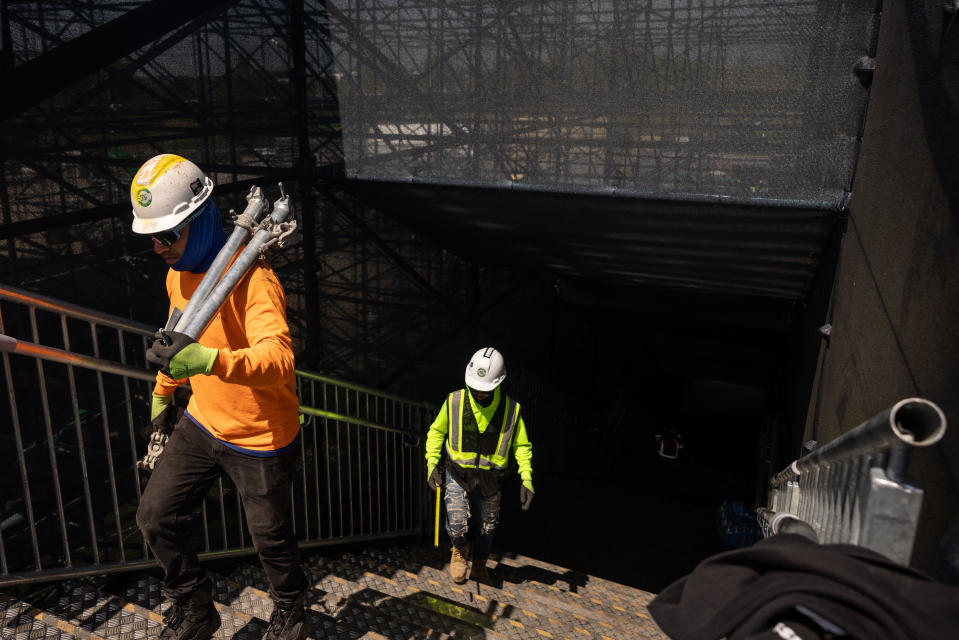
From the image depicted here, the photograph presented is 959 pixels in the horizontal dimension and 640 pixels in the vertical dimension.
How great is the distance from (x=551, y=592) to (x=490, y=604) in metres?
0.81

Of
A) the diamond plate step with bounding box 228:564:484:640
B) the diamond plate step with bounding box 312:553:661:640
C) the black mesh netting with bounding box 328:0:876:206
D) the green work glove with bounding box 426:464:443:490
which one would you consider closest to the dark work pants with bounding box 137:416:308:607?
the diamond plate step with bounding box 228:564:484:640

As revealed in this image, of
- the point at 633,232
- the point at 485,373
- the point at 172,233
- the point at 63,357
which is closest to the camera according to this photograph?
the point at 172,233

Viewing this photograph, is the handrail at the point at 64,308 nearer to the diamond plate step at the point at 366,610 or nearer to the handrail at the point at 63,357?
the handrail at the point at 63,357

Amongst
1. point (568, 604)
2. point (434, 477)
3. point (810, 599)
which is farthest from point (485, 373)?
point (810, 599)

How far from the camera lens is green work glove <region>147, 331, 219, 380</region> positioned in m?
2.20

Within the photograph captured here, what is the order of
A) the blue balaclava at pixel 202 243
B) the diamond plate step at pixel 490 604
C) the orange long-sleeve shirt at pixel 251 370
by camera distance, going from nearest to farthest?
the orange long-sleeve shirt at pixel 251 370, the blue balaclava at pixel 202 243, the diamond plate step at pixel 490 604

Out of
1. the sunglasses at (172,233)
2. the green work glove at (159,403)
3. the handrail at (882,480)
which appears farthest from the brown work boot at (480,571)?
the handrail at (882,480)

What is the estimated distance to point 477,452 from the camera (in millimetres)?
4633

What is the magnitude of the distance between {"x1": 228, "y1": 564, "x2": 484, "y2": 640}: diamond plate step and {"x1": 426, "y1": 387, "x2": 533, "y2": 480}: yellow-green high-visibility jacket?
1.15 metres

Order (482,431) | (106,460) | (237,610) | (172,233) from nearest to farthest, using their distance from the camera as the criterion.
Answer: (172,233) < (237,610) < (482,431) < (106,460)

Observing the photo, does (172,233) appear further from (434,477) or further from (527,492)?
(527,492)

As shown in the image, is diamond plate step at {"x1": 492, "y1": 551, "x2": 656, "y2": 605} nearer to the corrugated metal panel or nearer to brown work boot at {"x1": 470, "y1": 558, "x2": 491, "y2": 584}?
brown work boot at {"x1": 470, "y1": 558, "x2": 491, "y2": 584}

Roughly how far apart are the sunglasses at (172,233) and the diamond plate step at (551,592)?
3370 millimetres

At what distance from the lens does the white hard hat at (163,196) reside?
259 centimetres
